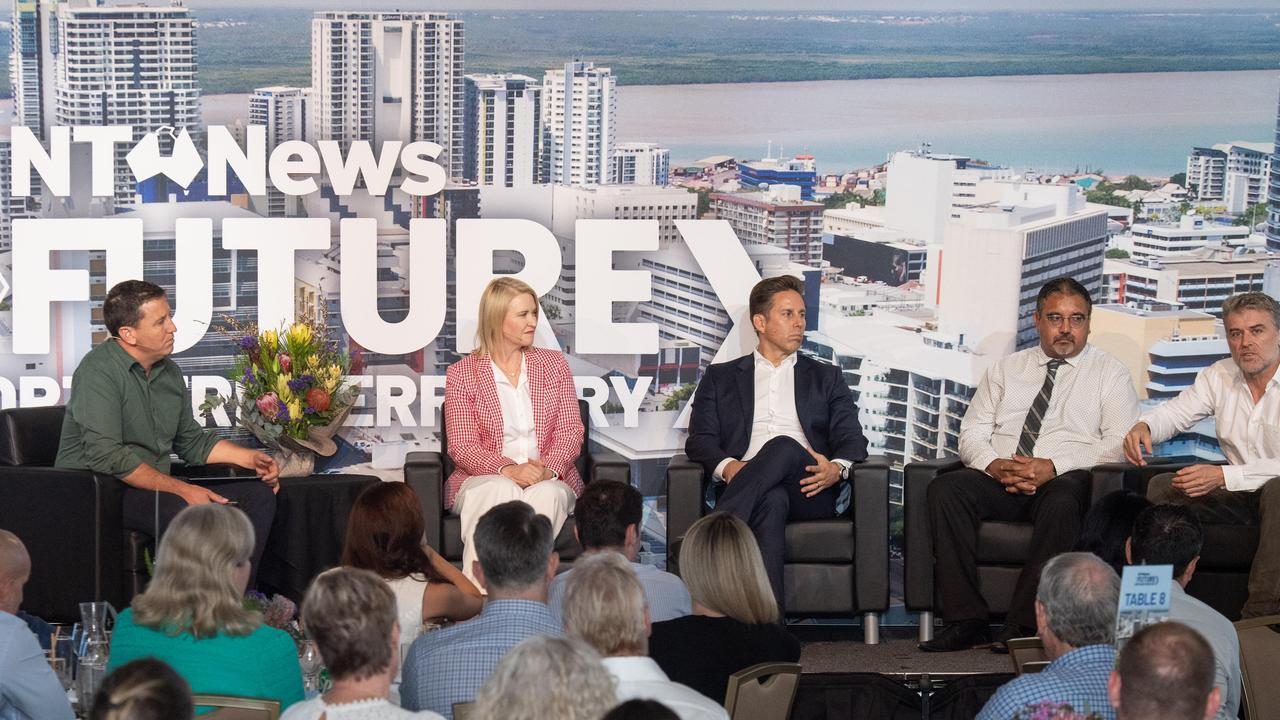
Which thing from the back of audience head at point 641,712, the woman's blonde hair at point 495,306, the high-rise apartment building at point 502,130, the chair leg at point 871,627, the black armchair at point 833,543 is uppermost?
the high-rise apartment building at point 502,130

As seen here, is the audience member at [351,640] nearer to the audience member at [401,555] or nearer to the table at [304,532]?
the audience member at [401,555]

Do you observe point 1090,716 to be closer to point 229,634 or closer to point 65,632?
point 229,634

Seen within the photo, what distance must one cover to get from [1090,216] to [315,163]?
3386mm

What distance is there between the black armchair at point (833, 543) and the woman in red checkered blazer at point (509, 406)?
0.43 metres

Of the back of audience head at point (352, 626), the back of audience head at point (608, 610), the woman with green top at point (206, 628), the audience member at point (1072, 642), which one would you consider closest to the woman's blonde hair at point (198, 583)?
the woman with green top at point (206, 628)

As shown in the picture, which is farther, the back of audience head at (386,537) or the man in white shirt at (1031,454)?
the man in white shirt at (1031,454)

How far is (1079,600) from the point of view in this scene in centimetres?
338

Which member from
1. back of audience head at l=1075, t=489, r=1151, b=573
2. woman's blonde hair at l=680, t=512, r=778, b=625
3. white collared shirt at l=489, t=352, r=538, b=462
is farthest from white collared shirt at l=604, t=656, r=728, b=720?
white collared shirt at l=489, t=352, r=538, b=462

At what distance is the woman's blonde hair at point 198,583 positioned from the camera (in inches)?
132

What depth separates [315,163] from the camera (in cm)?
644

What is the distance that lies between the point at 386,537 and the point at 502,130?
9.80ft

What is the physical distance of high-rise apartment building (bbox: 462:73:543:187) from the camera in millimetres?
6562

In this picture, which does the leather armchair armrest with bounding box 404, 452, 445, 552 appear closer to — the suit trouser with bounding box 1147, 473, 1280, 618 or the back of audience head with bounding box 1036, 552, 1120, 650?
the suit trouser with bounding box 1147, 473, 1280, 618

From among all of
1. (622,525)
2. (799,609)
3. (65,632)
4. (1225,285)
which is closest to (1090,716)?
(622,525)
